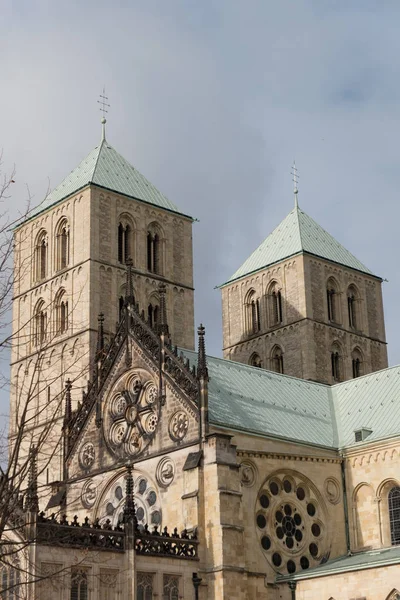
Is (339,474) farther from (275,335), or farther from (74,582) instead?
(275,335)

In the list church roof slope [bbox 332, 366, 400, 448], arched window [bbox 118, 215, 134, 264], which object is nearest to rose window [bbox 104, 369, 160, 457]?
church roof slope [bbox 332, 366, 400, 448]

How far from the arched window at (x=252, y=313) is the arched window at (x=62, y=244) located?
14233 millimetres

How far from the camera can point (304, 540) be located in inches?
1875

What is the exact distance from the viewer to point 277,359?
79812mm

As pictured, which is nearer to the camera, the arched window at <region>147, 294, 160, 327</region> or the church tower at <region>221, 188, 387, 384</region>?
the arched window at <region>147, 294, 160, 327</region>

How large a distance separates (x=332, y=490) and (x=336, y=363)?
104 feet

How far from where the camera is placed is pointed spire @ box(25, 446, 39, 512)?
20.6 metres

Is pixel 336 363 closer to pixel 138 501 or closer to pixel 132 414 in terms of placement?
pixel 132 414

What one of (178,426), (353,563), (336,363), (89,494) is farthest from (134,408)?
(336,363)

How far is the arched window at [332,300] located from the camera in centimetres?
8219

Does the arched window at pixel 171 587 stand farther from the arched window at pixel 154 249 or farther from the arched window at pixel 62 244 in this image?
the arched window at pixel 154 249

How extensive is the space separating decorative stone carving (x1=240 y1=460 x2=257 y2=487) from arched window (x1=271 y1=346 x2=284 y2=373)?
107ft

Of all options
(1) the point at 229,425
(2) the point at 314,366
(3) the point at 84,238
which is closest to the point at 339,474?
(1) the point at 229,425

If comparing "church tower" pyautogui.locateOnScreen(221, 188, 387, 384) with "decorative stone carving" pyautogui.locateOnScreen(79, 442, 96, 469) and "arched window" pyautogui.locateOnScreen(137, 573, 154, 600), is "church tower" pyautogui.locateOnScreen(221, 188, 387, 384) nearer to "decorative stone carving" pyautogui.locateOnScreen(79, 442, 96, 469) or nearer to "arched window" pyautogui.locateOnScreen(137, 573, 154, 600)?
"decorative stone carving" pyautogui.locateOnScreen(79, 442, 96, 469)
